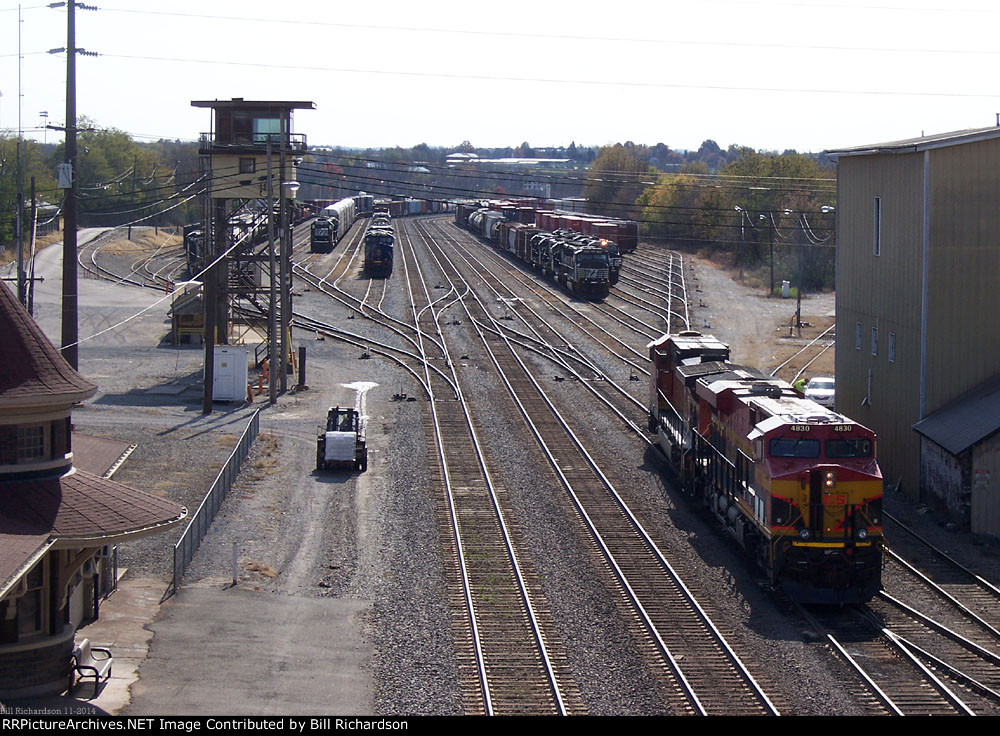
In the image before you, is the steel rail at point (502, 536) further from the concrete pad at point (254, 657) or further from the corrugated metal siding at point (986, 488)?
the corrugated metal siding at point (986, 488)

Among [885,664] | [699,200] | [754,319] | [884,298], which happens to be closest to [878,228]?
[884,298]

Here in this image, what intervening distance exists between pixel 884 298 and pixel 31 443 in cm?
2289

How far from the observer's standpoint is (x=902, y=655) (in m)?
17.4

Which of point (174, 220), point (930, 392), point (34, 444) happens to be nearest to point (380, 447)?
point (930, 392)

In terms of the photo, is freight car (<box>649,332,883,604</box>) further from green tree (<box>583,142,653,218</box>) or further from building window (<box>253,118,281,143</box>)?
green tree (<box>583,142,653,218</box>)

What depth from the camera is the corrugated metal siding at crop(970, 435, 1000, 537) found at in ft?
79.8

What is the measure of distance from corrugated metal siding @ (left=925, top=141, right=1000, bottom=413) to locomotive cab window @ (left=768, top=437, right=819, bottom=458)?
9525mm

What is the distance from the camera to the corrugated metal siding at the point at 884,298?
1118 inches

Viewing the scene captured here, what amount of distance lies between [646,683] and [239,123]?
1319 inches

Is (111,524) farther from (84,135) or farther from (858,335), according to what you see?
(84,135)

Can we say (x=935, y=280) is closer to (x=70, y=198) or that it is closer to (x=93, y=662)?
(x=93, y=662)

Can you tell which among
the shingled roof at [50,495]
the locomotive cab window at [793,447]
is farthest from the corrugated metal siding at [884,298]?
the shingled roof at [50,495]

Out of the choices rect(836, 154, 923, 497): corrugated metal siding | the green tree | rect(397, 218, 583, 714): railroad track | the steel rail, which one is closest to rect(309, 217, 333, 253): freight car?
the steel rail

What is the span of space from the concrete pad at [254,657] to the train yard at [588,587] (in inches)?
23.7
